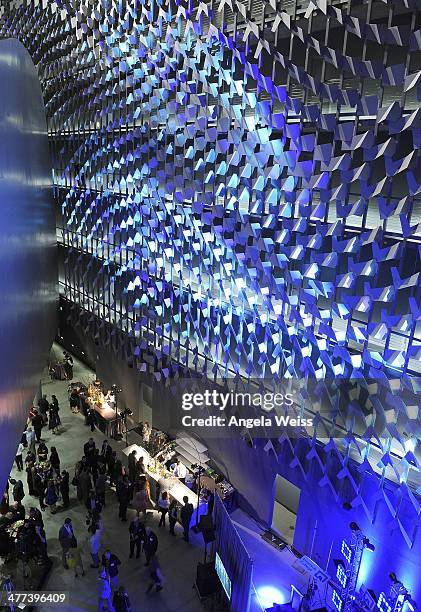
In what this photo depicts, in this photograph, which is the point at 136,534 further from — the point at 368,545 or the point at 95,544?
the point at 368,545

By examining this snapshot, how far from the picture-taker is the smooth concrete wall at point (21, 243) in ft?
26.8

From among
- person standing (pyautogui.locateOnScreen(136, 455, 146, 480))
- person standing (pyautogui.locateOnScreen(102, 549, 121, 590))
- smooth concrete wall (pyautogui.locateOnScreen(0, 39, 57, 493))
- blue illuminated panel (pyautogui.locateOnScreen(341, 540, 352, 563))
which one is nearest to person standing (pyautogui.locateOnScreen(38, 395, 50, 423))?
smooth concrete wall (pyautogui.locateOnScreen(0, 39, 57, 493))

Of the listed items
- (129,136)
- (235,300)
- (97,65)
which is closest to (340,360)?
(235,300)

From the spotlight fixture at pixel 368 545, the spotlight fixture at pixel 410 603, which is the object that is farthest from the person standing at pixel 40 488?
the spotlight fixture at pixel 410 603

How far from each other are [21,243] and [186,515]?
259 inches

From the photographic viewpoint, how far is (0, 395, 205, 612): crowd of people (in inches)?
339

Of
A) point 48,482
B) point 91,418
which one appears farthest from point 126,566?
point 91,418

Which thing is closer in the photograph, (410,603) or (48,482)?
(410,603)

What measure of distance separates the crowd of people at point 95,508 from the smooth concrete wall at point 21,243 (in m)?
1.46

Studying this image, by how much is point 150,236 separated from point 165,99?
3135mm

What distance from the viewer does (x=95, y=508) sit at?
9883 mm

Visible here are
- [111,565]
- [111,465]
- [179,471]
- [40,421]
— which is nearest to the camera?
[111,565]

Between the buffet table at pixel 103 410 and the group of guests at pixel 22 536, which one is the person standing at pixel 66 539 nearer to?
the group of guests at pixel 22 536

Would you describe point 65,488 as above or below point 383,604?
above
